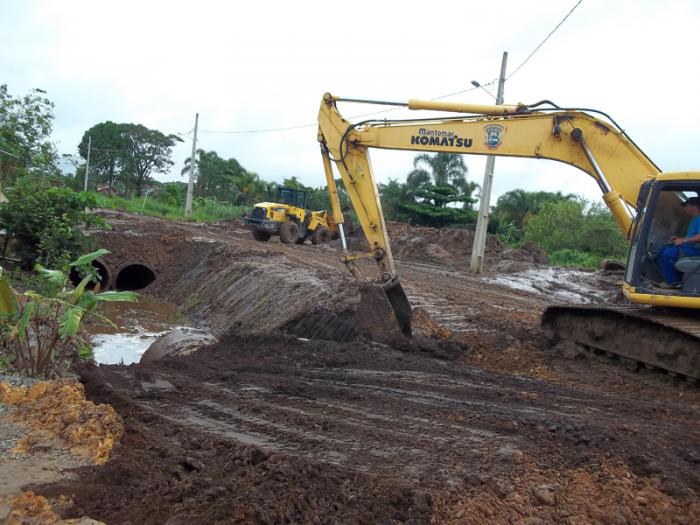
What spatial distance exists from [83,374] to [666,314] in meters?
6.38

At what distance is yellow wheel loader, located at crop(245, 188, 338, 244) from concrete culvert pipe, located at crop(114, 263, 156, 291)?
9592 mm

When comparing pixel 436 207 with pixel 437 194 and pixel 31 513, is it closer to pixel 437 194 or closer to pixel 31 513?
pixel 437 194

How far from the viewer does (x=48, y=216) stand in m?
13.6

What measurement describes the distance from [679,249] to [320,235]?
23.1 metres

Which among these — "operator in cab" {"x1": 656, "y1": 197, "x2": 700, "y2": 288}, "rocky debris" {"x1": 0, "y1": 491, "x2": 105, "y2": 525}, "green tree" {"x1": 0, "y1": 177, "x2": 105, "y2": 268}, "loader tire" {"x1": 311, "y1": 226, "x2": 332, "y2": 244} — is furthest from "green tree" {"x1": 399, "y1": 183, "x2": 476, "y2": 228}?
"rocky debris" {"x1": 0, "y1": 491, "x2": 105, "y2": 525}

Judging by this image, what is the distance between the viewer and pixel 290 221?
28188 mm

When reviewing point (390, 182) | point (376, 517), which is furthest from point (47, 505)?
point (390, 182)

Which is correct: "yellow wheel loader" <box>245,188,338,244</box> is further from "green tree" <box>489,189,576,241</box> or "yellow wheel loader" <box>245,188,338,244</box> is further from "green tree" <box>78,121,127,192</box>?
"green tree" <box>78,121,127,192</box>

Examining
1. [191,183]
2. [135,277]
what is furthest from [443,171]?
[135,277]

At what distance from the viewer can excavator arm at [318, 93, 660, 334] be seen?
779 centimetres

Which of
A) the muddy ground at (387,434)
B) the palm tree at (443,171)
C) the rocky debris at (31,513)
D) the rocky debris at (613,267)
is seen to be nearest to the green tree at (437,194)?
the palm tree at (443,171)

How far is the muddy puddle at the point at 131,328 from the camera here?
10.0 m

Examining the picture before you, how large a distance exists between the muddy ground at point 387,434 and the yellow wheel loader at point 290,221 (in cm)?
1795

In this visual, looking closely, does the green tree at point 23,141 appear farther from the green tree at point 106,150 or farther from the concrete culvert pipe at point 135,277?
the green tree at point 106,150
